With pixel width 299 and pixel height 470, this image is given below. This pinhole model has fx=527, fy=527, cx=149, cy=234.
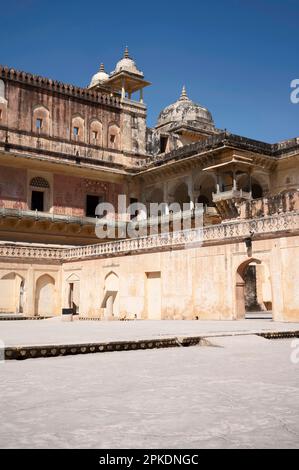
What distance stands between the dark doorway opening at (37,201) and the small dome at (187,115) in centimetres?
1101

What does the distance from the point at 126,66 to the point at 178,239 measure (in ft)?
55.1

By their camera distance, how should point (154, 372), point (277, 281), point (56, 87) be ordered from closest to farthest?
point (154, 372)
point (277, 281)
point (56, 87)

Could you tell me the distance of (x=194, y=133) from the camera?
32.1 m

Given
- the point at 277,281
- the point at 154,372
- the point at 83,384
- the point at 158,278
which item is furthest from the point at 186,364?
the point at 158,278

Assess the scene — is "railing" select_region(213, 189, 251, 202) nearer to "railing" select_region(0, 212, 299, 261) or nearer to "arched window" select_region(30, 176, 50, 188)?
"railing" select_region(0, 212, 299, 261)

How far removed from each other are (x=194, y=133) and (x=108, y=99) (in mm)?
6142

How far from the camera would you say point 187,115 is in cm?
3359

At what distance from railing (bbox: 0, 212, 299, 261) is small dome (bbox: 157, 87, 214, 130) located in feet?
47.7

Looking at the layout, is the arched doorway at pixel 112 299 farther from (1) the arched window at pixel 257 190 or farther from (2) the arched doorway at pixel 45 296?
(1) the arched window at pixel 257 190

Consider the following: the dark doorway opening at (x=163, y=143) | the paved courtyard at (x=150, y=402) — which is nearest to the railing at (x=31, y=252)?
the dark doorway opening at (x=163, y=143)

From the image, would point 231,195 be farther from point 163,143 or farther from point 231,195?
point 163,143

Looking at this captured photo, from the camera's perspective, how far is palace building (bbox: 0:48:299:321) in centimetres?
1498
